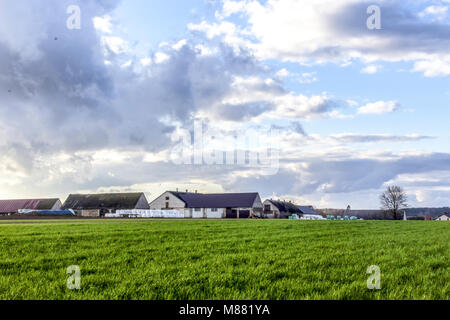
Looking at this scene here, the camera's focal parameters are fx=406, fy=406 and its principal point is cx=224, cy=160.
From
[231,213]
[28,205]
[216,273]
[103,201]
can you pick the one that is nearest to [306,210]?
[231,213]

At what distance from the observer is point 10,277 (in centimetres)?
845

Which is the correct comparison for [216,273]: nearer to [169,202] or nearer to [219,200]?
[219,200]

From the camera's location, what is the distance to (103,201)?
110 metres

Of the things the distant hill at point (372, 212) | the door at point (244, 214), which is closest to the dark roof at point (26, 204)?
the door at point (244, 214)

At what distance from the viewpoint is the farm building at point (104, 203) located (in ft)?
351

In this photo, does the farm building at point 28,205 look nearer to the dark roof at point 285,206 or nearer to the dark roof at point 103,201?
the dark roof at point 103,201

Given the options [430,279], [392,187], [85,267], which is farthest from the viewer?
[392,187]

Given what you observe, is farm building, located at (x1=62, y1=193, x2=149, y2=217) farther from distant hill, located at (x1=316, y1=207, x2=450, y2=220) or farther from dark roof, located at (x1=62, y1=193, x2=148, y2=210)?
distant hill, located at (x1=316, y1=207, x2=450, y2=220)

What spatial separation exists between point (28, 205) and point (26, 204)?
951 millimetres

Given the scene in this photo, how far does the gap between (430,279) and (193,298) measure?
5086 mm

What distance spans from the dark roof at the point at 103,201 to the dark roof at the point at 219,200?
40.2 feet

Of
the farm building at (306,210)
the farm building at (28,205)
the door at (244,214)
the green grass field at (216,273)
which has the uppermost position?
the green grass field at (216,273)
